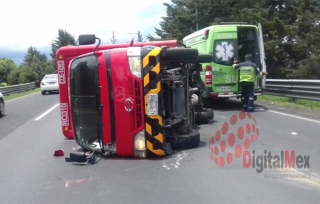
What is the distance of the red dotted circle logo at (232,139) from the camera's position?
7184 mm

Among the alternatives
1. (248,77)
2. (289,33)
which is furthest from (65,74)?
(289,33)

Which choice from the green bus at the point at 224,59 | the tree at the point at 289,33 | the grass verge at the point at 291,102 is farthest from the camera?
the tree at the point at 289,33

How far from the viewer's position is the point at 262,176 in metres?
6.02

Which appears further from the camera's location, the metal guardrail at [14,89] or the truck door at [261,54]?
the metal guardrail at [14,89]

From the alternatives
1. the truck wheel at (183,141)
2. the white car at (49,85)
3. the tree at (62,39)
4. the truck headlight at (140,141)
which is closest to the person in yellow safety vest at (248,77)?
the truck wheel at (183,141)

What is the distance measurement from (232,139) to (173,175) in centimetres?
272

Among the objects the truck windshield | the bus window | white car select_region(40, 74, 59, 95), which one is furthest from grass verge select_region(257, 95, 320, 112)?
white car select_region(40, 74, 59, 95)

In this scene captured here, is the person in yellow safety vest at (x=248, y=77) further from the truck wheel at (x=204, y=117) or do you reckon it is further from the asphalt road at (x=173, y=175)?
the asphalt road at (x=173, y=175)

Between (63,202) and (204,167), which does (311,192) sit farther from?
(63,202)

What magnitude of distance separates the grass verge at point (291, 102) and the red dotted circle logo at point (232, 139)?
263 cm

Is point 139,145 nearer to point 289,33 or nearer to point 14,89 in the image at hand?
point 289,33

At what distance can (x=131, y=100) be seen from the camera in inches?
271

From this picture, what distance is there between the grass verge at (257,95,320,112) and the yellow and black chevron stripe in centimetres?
729

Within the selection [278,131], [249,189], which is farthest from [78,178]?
[278,131]
